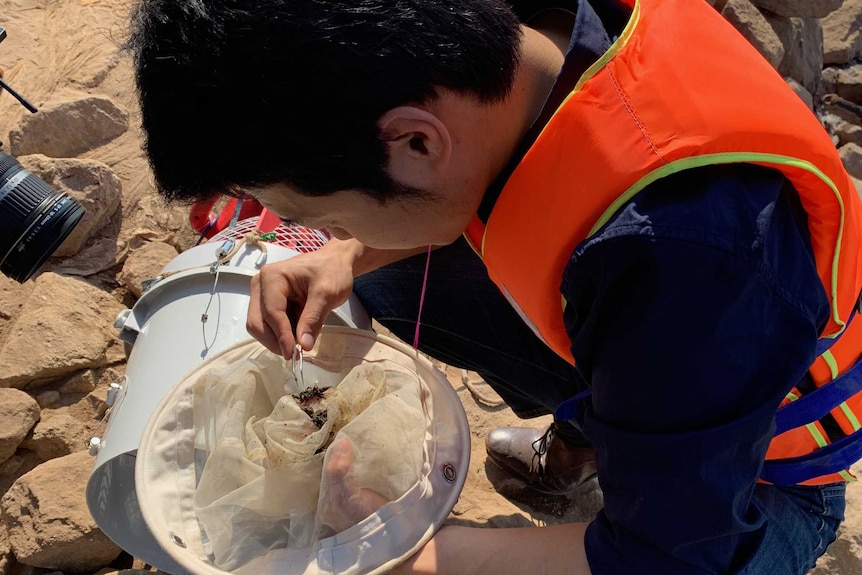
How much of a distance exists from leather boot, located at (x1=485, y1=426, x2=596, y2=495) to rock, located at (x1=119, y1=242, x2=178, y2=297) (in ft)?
4.00

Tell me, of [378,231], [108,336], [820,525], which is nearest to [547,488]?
[820,525]

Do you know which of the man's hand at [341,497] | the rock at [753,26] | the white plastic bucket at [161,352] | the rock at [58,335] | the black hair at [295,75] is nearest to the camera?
the black hair at [295,75]

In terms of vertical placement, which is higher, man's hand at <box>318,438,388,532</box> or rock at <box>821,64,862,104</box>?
man's hand at <box>318,438,388,532</box>

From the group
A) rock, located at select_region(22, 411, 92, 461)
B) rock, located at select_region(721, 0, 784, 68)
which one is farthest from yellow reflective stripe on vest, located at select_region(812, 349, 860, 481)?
rock, located at select_region(721, 0, 784, 68)

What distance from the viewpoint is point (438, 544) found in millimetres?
1146

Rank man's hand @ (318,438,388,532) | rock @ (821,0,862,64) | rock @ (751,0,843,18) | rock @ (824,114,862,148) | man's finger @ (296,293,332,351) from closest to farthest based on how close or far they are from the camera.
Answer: man's hand @ (318,438,388,532), man's finger @ (296,293,332,351), rock @ (751,0,843,18), rock @ (824,114,862,148), rock @ (821,0,862,64)

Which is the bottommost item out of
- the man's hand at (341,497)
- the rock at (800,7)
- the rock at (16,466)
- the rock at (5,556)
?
the rock at (5,556)

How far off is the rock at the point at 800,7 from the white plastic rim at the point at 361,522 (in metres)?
2.96

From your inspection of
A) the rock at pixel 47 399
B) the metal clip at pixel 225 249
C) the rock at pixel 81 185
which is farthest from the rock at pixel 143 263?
the metal clip at pixel 225 249

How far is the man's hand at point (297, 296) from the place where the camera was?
131 cm

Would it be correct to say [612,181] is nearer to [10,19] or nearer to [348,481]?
[348,481]

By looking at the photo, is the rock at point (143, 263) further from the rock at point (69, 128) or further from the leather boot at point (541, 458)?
the leather boot at point (541, 458)

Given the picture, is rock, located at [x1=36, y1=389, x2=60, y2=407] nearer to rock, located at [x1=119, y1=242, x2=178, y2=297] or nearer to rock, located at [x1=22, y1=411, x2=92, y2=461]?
rock, located at [x1=22, y1=411, x2=92, y2=461]

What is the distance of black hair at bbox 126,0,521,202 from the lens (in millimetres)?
769
